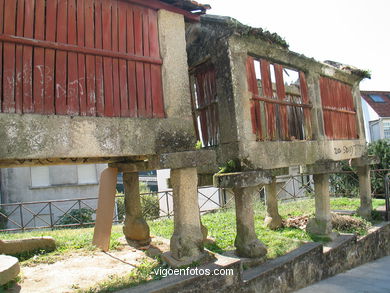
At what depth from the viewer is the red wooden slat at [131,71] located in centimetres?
487

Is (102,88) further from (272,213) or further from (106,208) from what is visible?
(272,213)

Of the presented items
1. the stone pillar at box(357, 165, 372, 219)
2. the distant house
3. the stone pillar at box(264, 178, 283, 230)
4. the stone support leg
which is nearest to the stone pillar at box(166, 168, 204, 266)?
the stone support leg

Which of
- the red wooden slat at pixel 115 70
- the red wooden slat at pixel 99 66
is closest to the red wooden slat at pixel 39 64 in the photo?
the red wooden slat at pixel 99 66

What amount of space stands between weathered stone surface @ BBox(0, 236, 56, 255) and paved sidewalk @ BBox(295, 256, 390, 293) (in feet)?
16.3

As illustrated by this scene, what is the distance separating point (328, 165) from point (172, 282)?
461cm

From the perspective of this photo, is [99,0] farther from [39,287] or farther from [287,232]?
[287,232]

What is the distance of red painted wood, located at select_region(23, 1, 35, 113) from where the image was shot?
4043mm

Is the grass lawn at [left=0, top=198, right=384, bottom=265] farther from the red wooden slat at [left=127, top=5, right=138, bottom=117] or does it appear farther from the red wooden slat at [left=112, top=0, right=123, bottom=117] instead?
the red wooden slat at [left=112, top=0, right=123, bottom=117]

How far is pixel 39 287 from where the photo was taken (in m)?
4.86

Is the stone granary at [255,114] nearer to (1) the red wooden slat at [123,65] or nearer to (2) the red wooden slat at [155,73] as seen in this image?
(2) the red wooden slat at [155,73]

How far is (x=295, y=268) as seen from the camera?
6312 mm

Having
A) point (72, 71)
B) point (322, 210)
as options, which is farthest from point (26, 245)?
point (322, 210)

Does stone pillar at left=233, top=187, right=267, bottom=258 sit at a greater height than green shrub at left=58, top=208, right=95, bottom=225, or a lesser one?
greater

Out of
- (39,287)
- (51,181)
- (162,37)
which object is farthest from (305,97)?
(51,181)
